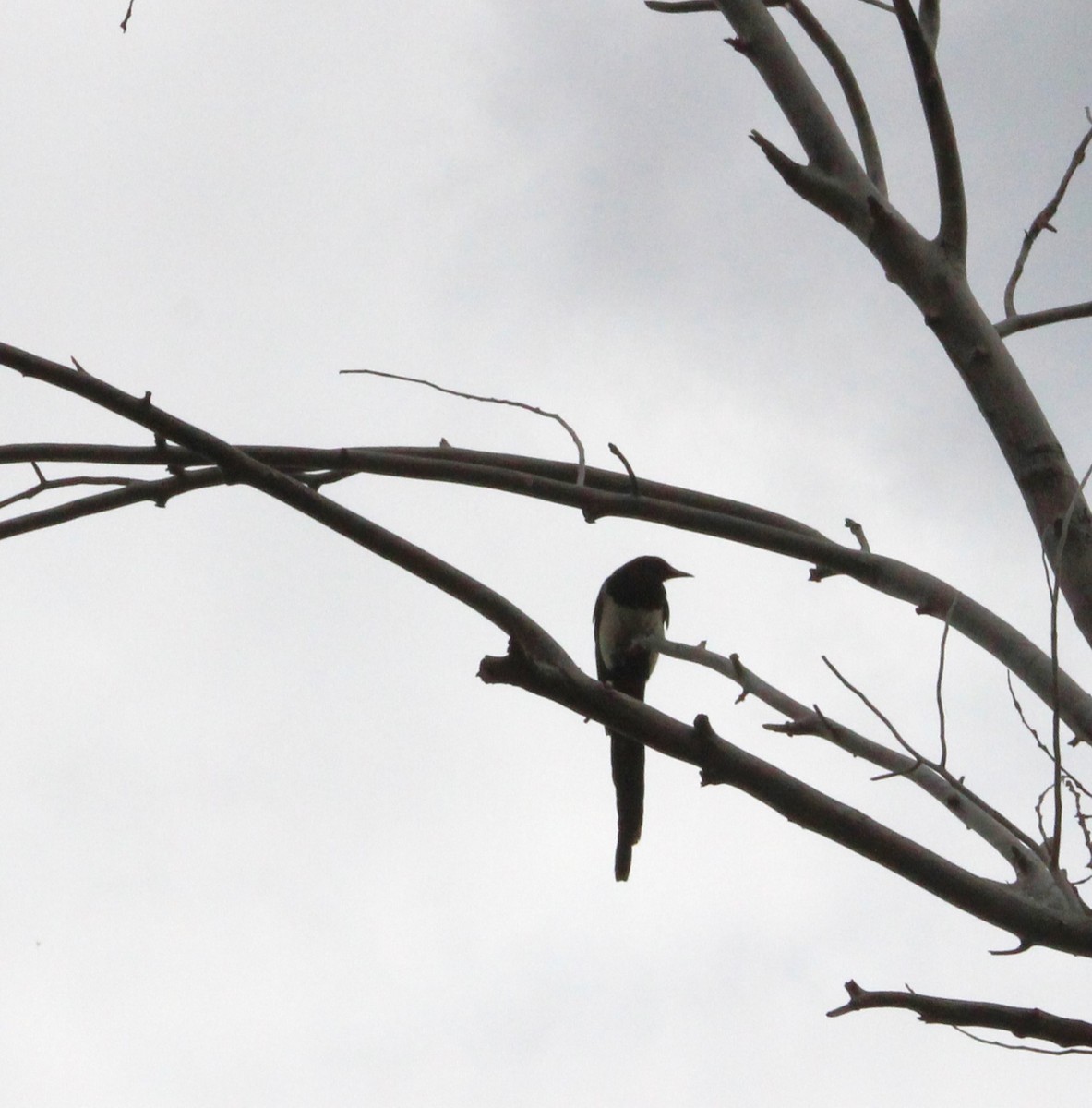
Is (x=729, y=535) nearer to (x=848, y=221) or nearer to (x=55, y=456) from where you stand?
(x=848, y=221)

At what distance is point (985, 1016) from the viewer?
5.98ft

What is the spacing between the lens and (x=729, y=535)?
2.33 metres

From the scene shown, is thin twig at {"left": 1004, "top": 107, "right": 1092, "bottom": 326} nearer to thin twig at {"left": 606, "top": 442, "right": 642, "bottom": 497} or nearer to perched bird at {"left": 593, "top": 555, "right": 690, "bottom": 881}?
thin twig at {"left": 606, "top": 442, "right": 642, "bottom": 497}

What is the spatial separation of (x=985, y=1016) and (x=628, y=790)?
3050 mm

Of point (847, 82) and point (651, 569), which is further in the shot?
point (651, 569)

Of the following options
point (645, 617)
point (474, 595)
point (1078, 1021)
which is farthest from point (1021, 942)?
point (645, 617)

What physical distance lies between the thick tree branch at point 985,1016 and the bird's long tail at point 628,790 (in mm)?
2631

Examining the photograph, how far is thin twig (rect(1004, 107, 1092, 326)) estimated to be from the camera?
103 inches

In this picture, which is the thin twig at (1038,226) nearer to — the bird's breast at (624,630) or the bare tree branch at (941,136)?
the bare tree branch at (941,136)

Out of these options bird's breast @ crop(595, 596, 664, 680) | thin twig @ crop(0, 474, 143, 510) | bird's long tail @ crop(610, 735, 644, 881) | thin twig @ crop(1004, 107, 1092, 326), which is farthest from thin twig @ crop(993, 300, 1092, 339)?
bird's breast @ crop(595, 596, 664, 680)

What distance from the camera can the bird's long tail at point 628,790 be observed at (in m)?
4.59

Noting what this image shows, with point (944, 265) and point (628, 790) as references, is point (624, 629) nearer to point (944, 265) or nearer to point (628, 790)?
point (628, 790)

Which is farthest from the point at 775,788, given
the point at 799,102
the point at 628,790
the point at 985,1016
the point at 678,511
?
the point at 628,790

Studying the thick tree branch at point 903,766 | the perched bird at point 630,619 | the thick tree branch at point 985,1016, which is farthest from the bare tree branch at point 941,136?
the perched bird at point 630,619
